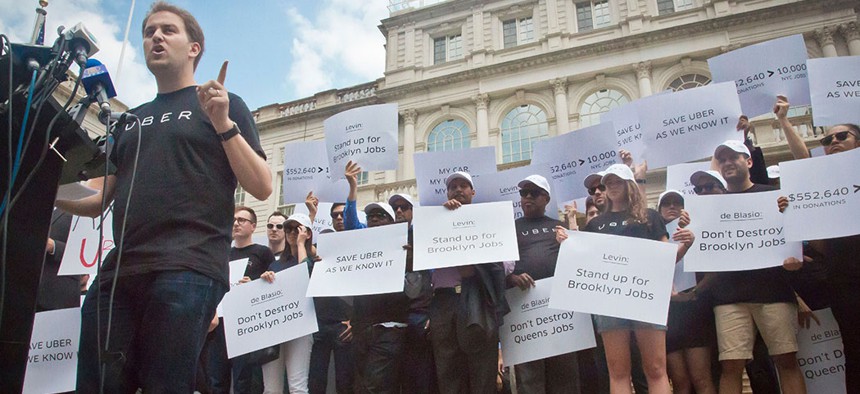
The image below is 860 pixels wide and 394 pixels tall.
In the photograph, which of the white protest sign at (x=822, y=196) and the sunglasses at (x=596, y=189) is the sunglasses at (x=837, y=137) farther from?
the sunglasses at (x=596, y=189)

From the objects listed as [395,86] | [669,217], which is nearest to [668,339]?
[669,217]

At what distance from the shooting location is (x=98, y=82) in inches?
70.8

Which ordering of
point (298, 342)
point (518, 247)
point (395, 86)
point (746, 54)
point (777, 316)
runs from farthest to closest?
point (395, 86)
point (746, 54)
point (298, 342)
point (518, 247)
point (777, 316)

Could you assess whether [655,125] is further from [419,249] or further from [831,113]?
[419,249]

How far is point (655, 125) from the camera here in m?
5.47

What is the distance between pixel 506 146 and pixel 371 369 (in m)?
14.8

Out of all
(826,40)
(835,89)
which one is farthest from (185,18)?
(826,40)

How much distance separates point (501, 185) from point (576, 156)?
0.93m

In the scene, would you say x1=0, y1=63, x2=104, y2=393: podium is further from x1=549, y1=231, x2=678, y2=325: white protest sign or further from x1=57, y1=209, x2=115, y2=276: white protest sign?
x1=549, y1=231, x2=678, y2=325: white protest sign

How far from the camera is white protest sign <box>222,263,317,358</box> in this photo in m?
4.57

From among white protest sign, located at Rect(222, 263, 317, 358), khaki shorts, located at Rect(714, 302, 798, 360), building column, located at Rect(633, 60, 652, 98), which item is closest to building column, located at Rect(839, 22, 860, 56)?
building column, located at Rect(633, 60, 652, 98)

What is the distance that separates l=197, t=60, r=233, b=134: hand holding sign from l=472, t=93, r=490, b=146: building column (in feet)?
54.7

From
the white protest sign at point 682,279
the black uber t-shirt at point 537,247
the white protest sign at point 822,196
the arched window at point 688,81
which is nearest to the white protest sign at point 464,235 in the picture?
the black uber t-shirt at point 537,247

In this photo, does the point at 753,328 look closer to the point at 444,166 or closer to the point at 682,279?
the point at 682,279
